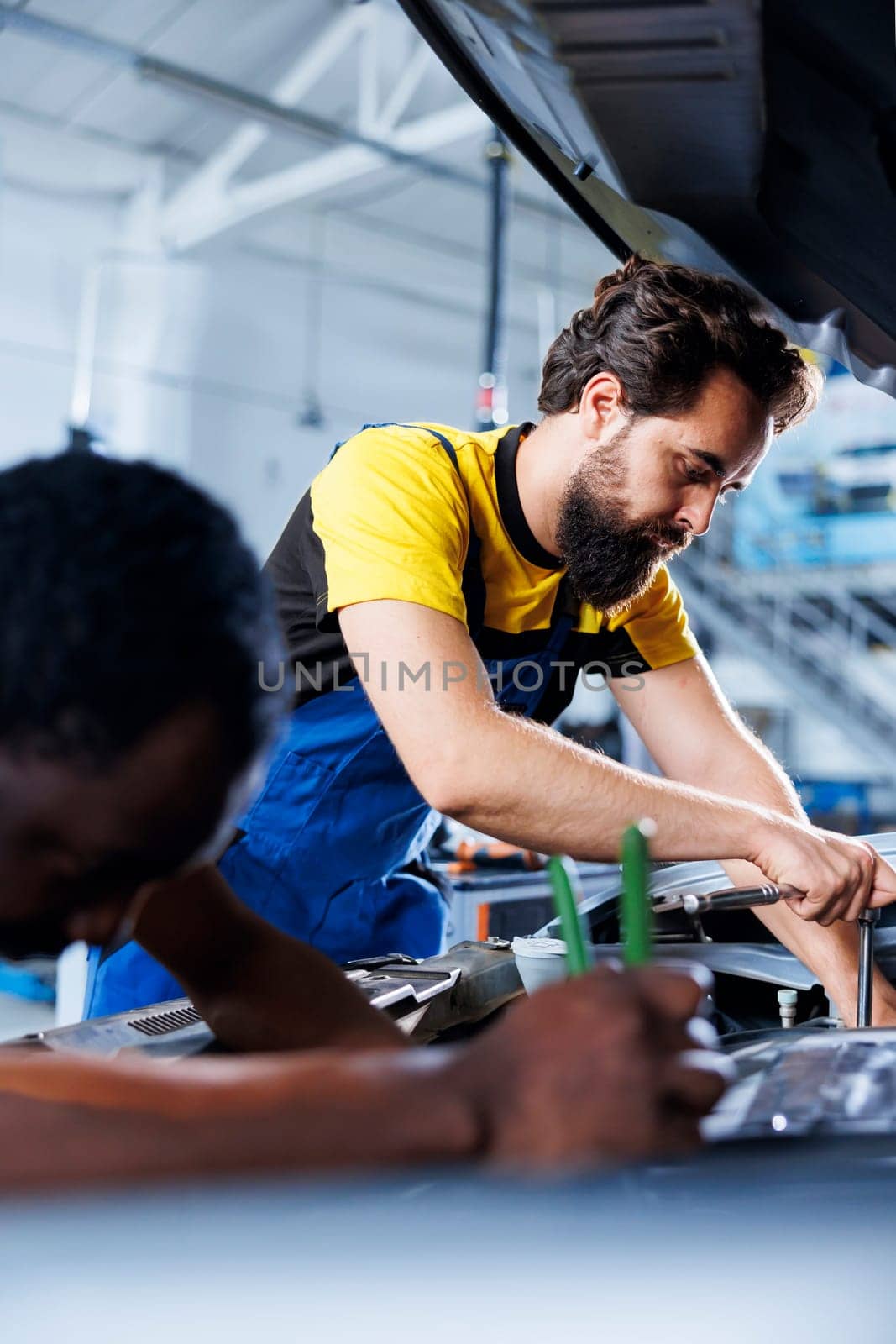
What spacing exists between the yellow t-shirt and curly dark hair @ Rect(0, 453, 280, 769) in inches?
26.1

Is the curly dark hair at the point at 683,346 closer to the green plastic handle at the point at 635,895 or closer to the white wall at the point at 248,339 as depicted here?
the green plastic handle at the point at 635,895

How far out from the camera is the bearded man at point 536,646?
3.77 ft

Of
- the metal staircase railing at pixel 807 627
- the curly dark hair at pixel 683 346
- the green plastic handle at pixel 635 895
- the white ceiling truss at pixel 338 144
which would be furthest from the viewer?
the metal staircase railing at pixel 807 627

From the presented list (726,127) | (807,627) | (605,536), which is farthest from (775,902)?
(807,627)

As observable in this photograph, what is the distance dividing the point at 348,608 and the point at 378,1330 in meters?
0.88

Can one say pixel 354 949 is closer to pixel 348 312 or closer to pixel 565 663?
pixel 565 663

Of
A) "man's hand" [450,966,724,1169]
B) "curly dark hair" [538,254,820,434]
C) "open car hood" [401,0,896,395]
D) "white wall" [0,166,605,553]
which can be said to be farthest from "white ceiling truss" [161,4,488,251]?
"man's hand" [450,966,724,1169]

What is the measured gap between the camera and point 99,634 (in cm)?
49

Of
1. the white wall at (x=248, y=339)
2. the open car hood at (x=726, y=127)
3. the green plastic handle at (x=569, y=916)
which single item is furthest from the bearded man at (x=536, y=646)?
the white wall at (x=248, y=339)

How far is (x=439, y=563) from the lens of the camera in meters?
1.25

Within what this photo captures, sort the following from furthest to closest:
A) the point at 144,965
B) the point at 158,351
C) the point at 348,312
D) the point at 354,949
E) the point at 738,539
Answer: the point at 348,312 → the point at 738,539 → the point at 158,351 → the point at 354,949 → the point at 144,965

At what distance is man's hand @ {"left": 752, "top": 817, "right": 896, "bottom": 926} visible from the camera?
3.71 feet

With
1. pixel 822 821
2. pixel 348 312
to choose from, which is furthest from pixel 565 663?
pixel 348 312

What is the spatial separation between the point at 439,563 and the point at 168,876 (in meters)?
0.72
